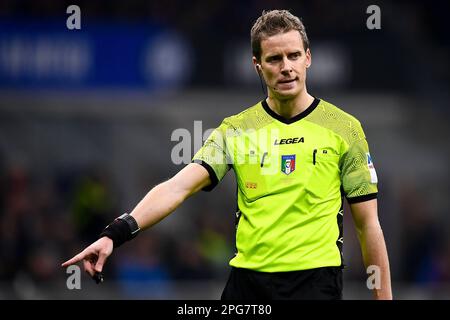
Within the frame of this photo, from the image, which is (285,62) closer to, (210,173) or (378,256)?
(210,173)

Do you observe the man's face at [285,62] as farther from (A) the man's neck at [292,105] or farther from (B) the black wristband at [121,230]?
(B) the black wristband at [121,230]

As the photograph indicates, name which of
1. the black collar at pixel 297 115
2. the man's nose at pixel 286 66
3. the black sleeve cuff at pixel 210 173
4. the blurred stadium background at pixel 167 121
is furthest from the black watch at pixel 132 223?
the blurred stadium background at pixel 167 121

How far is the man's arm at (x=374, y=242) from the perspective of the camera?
554 centimetres

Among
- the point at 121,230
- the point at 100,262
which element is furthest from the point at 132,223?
the point at 100,262

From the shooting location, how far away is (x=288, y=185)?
551 centimetres

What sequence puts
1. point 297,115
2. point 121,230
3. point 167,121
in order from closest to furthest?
1. point 121,230
2. point 297,115
3. point 167,121

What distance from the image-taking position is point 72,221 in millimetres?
13891

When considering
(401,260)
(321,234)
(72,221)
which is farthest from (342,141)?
(401,260)

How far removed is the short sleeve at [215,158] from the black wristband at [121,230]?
51 cm

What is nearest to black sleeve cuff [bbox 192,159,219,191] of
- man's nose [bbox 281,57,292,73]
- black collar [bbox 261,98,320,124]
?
black collar [bbox 261,98,320,124]

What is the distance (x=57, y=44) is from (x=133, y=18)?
154 cm

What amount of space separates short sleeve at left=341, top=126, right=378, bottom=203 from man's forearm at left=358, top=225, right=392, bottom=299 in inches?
7.1

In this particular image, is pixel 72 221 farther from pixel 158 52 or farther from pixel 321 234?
pixel 321 234

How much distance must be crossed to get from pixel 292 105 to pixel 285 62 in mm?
260
